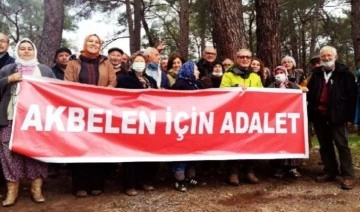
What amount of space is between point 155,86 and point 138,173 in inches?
45.8

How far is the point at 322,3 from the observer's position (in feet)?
72.7

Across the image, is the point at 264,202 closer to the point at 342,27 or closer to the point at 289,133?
the point at 289,133

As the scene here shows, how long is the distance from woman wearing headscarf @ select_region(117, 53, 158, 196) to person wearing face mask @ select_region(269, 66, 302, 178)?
1.86 m

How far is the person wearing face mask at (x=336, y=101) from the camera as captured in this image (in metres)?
5.45

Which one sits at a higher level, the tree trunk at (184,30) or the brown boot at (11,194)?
the tree trunk at (184,30)

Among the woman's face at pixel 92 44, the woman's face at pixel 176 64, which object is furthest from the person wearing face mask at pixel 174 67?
the woman's face at pixel 92 44

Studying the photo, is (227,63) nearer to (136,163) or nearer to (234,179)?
(234,179)

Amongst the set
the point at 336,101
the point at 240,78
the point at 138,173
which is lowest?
the point at 138,173

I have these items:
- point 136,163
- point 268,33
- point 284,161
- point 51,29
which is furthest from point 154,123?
point 51,29

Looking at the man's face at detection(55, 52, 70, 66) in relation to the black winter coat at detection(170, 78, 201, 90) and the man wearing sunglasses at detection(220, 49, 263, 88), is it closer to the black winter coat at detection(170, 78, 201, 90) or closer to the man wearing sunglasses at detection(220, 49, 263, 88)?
the black winter coat at detection(170, 78, 201, 90)

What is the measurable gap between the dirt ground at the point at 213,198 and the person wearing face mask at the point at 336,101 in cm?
37

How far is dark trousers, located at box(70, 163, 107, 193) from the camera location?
16.5 ft

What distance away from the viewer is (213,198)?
5.05m

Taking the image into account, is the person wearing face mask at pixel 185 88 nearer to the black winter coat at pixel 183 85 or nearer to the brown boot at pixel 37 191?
the black winter coat at pixel 183 85
